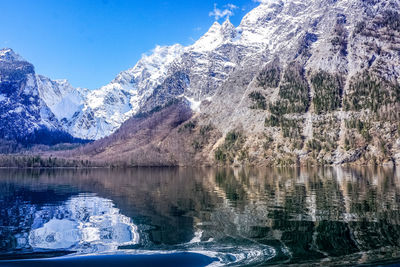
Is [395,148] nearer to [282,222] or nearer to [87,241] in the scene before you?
[282,222]

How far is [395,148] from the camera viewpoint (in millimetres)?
199750

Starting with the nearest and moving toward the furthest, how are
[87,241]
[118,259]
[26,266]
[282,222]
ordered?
[26,266], [118,259], [87,241], [282,222]

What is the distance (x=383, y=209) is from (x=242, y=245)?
75.5ft

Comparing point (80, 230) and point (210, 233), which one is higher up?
point (210, 233)

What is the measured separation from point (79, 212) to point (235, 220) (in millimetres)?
20735

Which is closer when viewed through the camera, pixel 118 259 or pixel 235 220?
pixel 118 259

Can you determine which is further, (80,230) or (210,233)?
(80,230)

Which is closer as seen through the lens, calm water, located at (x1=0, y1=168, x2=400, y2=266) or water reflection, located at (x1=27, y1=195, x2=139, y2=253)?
calm water, located at (x1=0, y1=168, x2=400, y2=266)

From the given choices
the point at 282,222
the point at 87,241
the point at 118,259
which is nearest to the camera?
the point at 118,259

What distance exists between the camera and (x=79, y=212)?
1506 inches

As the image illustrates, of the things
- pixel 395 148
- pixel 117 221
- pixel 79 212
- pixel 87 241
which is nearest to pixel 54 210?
pixel 79 212

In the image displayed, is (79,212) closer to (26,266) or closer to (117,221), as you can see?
(117,221)

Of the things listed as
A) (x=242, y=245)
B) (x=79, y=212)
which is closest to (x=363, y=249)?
(x=242, y=245)

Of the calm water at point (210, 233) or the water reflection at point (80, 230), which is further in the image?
the water reflection at point (80, 230)
